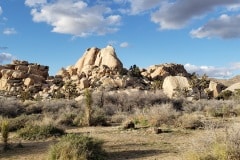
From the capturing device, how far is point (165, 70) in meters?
114

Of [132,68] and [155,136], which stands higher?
[132,68]

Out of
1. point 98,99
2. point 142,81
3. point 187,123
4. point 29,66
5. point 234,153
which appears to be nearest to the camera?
point 234,153

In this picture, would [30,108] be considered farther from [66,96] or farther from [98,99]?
[66,96]

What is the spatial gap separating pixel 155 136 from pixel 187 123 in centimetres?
354

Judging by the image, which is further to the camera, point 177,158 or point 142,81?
point 142,81

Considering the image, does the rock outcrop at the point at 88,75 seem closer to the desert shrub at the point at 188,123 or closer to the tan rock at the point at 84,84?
the tan rock at the point at 84,84

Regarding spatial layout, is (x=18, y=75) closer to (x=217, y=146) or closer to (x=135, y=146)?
(x=135, y=146)

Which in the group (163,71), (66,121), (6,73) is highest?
(6,73)

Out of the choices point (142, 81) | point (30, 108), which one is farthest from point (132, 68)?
point (30, 108)

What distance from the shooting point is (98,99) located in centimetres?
4859

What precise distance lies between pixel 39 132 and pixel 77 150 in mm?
7160

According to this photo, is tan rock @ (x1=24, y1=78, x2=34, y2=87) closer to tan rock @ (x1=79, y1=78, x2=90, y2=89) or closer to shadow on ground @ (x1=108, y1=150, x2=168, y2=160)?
tan rock @ (x1=79, y1=78, x2=90, y2=89)

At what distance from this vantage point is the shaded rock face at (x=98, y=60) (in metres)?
111

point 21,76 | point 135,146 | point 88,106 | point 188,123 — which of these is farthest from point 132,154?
point 21,76
